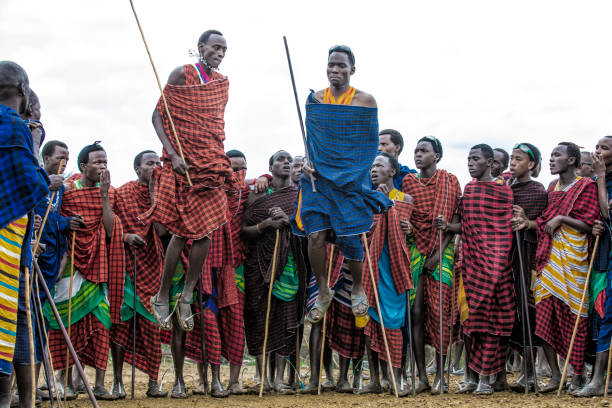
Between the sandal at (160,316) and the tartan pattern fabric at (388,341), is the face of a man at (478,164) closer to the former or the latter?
the tartan pattern fabric at (388,341)

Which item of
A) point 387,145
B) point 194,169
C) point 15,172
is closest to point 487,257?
point 387,145

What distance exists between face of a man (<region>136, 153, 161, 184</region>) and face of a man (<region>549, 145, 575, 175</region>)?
16.7 feet

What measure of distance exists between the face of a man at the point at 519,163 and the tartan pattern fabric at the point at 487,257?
23 centimetres

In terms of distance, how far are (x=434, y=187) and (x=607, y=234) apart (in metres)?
2.14

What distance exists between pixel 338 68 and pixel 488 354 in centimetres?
394

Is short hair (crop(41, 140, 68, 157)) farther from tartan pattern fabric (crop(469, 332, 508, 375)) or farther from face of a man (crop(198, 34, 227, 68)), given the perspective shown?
tartan pattern fabric (crop(469, 332, 508, 375))

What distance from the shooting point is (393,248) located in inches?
356

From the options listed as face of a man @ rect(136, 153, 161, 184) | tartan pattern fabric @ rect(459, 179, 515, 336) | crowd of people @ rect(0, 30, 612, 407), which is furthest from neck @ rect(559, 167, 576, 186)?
face of a man @ rect(136, 153, 161, 184)

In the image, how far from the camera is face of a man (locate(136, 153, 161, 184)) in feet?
31.5

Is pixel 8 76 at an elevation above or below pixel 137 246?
above

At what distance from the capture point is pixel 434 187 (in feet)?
30.7

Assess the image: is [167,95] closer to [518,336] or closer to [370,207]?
[370,207]

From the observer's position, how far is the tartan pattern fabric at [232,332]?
9352 mm

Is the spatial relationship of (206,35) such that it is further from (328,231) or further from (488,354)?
(488,354)
